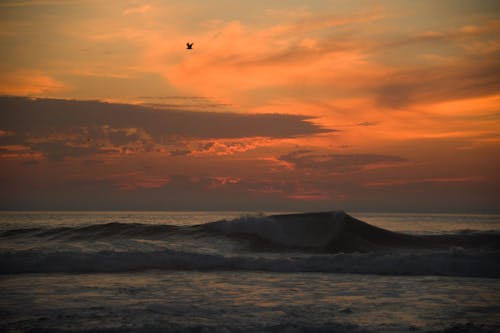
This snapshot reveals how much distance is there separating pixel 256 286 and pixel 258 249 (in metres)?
8.08

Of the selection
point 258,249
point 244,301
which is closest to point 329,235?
point 258,249

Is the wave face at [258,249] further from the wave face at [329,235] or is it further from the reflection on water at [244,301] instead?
the reflection on water at [244,301]

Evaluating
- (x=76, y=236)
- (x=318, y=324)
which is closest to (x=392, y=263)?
(x=318, y=324)

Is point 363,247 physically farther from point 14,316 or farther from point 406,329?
point 14,316

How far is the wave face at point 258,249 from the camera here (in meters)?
15.1

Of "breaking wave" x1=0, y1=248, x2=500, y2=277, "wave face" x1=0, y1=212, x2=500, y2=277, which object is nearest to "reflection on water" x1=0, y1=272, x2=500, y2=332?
"breaking wave" x1=0, y1=248, x2=500, y2=277

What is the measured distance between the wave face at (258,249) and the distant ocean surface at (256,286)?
2.2 inches

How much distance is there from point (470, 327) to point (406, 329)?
1.18 metres

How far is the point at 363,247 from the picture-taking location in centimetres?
2073

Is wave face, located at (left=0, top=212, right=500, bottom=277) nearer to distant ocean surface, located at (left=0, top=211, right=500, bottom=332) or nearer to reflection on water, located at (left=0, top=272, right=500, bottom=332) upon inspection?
distant ocean surface, located at (left=0, top=211, right=500, bottom=332)

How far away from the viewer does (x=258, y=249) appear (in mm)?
20281

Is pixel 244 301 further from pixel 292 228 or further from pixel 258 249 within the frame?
pixel 292 228

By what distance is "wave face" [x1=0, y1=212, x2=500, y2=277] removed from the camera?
15.1m

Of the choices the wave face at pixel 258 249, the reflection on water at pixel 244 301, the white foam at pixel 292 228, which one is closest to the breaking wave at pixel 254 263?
the wave face at pixel 258 249
